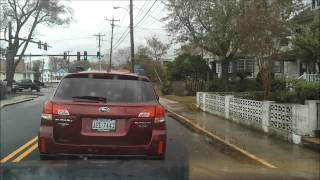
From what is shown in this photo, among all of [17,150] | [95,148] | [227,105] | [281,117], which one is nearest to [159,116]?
[95,148]

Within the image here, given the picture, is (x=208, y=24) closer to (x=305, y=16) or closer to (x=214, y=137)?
(x=305, y=16)

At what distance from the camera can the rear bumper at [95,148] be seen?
820 cm

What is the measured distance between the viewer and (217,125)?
62.3 ft

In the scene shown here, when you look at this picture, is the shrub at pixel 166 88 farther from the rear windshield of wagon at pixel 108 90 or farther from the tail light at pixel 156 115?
the tail light at pixel 156 115

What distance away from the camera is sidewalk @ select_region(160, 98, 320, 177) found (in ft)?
34.7

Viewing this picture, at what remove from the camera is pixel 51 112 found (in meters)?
8.30

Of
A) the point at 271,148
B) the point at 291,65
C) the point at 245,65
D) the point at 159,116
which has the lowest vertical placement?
the point at 271,148

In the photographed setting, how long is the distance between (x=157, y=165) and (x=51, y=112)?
6.17ft

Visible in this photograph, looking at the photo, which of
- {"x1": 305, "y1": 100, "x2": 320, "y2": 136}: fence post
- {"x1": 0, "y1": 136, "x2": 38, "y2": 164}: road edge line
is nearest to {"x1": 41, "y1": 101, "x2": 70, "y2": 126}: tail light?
{"x1": 0, "y1": 136, "x2": 38, "y2": 164}: road edge line

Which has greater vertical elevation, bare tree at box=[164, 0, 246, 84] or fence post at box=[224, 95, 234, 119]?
bare tree at box=[164, 0, 246, 84]

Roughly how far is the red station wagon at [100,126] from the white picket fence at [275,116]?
5.91 meters

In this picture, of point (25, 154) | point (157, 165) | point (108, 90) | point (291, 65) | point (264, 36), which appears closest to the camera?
point (157, 165)

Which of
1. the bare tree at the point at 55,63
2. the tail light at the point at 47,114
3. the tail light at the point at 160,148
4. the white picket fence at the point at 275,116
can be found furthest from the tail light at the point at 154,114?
the bare tree at the point at 55,63

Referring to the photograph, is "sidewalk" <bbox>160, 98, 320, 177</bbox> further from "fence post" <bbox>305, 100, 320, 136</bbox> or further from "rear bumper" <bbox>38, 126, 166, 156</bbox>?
"rear bumper" <bbox>38, 126, 166, 156</bbox>
